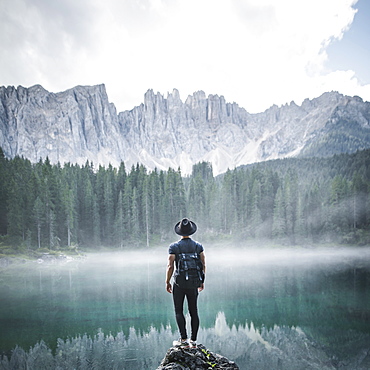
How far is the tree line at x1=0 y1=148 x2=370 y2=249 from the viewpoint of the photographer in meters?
66.1

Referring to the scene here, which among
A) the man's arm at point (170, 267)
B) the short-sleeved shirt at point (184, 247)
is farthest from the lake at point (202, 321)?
the short-sleeved shirt at point (184, 247)

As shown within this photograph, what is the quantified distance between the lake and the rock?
318 inches

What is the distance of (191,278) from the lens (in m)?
7.79

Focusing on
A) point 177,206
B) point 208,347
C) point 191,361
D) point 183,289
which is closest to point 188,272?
point 183,289

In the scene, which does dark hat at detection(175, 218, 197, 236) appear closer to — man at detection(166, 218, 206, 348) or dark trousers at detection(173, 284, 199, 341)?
man at detection(166, 218, 206, 348)

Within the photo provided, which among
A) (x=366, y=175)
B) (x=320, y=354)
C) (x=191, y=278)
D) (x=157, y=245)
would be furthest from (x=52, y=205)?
(x=366, y=175)

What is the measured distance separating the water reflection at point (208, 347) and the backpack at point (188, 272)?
28.0 ft

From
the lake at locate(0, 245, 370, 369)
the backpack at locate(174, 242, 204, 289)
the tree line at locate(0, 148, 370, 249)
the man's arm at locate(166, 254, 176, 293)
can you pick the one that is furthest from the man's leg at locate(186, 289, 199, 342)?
the tree line at locate(0, 148, 370, 249)

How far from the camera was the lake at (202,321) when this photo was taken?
15.4 metres

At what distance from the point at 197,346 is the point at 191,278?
1.56 metres

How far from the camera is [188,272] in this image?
7773 mm

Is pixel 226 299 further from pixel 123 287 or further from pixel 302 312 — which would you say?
pixel 123 287

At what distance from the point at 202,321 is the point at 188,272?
598 inches

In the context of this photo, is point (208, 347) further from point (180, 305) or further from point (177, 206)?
point (177, 206)
